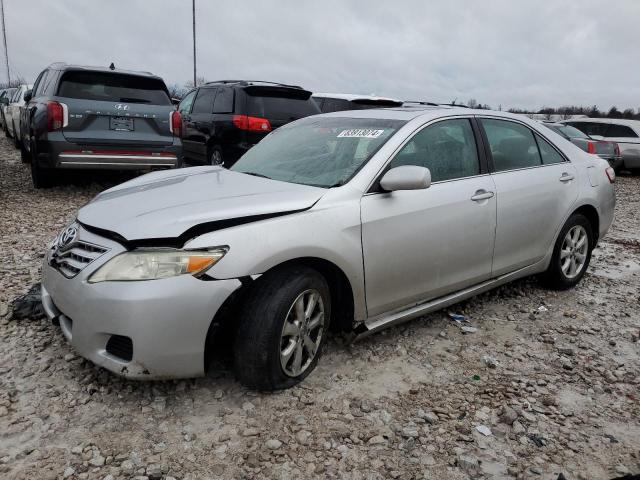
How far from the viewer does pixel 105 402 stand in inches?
106

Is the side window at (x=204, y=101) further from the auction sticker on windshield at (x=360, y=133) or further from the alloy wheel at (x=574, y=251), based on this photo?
the alloy wheel at (x=574, y=251)

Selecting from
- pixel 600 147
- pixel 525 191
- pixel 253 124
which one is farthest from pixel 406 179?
pixel 600 147

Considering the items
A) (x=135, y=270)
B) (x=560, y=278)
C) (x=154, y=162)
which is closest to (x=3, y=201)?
(x=154, y=162)

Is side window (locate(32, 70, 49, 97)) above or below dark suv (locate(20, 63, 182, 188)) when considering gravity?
above

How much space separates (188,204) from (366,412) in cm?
139

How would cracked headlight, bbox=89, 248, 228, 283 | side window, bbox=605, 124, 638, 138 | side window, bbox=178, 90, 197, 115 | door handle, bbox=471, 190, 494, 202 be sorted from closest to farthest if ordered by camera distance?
cracked headlight, bbox=89, 248, 228, 283 < door handle, bbox=471, 190, 494, 202 < side window, bbox=178, 90, 197, 115 < side window, bbox=605, 124, 638, 138

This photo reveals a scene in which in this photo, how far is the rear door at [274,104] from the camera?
8484mm

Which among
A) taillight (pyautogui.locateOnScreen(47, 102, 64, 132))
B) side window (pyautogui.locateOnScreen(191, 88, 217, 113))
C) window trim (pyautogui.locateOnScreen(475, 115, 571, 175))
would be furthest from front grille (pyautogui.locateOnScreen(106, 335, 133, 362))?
side window (pyautogui.locateOnScreen(191, 88, 217, 113))

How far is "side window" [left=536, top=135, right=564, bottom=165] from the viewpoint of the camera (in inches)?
168

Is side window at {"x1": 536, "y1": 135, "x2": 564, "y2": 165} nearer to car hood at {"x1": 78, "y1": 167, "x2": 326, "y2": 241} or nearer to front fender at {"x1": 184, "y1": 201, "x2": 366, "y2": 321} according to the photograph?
front fender at {"x1": 184, "y1": 201, "x2": 366, "y2": 321}

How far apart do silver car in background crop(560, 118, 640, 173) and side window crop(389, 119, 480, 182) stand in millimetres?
12726

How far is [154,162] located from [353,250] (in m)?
5.12

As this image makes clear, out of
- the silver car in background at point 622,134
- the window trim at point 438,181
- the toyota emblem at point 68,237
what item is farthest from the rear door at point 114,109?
the silver car in background at point 622,134

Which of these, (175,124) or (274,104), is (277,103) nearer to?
(274,104)
